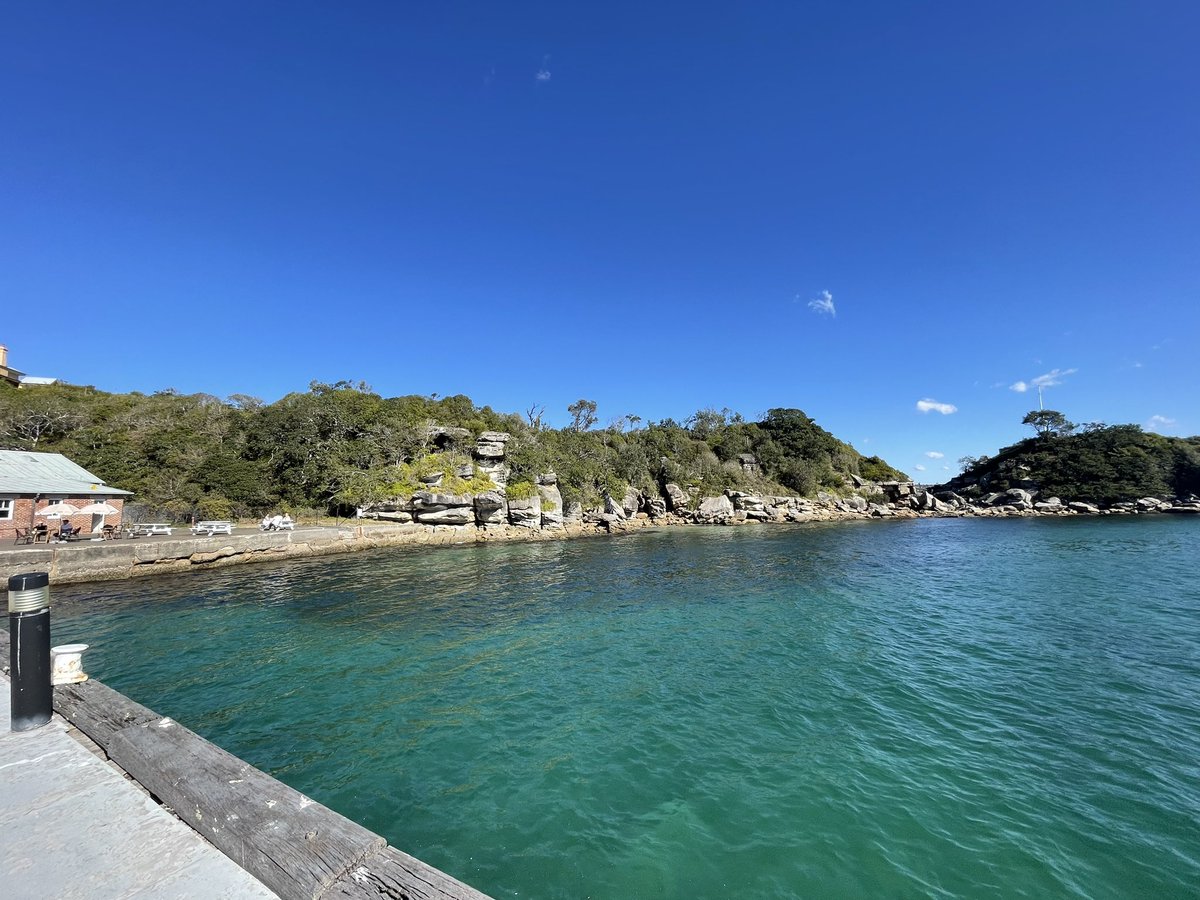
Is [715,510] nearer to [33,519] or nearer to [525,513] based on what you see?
[525,513]

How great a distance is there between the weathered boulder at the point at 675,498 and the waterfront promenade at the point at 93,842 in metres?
53.8

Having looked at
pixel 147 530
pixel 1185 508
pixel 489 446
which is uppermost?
pixel 489 446

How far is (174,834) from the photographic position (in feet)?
9.62

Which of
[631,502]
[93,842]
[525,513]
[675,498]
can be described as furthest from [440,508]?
[93,842]

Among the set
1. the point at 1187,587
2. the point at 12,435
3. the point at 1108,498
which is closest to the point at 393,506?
the point at 12,435

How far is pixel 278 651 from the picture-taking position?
431 inches

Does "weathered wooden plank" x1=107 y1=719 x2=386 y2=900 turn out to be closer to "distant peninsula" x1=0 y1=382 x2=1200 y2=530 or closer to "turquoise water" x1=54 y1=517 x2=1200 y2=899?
"turquoise water" x1=54 y1=517 x2=1200 y2=899

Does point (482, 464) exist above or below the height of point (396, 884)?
above

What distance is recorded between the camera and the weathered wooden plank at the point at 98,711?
4.26 metres

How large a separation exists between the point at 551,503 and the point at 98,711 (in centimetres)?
3747

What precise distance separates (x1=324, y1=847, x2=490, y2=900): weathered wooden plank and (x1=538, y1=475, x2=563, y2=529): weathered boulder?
125 ft

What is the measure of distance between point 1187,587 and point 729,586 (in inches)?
654

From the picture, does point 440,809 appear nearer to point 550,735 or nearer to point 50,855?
point 550,735

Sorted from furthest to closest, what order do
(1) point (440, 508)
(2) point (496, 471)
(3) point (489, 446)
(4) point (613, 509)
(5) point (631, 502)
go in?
1. (5) point (631, 502)
2. (4) point (613, 509)
3. (3) point (489, 446)
4. (2) point (496, 471)
5. (1) point (440, 508)
